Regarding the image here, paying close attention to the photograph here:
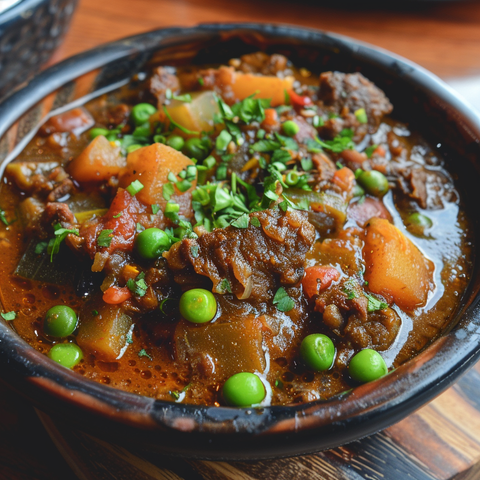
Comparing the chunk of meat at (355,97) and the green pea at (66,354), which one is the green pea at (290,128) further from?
the green pea at (66,354)

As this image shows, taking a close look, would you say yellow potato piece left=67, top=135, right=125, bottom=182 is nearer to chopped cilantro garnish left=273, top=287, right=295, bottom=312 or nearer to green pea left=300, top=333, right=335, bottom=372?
chopped cilantro garnish left=273, top=287, right=295, bottom=312

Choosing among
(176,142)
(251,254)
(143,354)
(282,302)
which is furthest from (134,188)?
(282,302)

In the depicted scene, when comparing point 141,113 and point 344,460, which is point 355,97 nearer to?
point 141,113

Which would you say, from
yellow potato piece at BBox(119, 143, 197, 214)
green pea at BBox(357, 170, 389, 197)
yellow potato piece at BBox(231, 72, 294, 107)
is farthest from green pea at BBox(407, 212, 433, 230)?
yellow potato piece at BBox(119, 143, 197, 214)

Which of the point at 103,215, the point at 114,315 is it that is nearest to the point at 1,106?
the point at 103,215

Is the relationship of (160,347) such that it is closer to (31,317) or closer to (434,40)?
(31,317)

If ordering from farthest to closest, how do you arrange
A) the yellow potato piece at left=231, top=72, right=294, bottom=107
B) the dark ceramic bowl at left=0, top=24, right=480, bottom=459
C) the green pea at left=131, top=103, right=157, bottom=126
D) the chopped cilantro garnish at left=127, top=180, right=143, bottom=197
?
the yellow potato piece at left=231, top=72, right=294, bottom=107 < the green pea at left=131, top=103, right=157, bottom=126 < the chopped cilantro garnish at left=127, top=180, right=143, bottom=197 < the dark ceramic bowl at left=0, top=24, right=480, bottom=459
